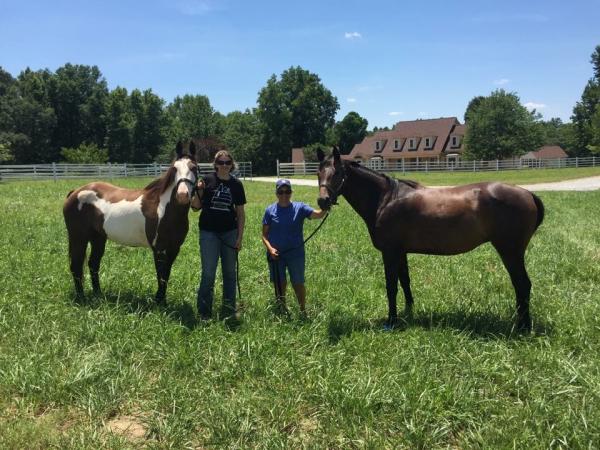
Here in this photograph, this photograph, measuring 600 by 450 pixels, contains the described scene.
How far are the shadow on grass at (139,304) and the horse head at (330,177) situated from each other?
2138mm

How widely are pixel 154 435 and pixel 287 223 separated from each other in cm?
300

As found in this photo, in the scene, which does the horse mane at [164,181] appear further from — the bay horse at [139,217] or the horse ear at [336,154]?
the horse ear at [336,154]

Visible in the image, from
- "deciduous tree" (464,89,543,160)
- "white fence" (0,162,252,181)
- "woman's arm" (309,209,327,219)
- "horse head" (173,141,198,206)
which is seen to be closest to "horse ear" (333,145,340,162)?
"woman's arm" (309,209,327,219)

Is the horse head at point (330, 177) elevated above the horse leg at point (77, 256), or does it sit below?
above

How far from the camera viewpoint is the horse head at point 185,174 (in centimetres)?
526

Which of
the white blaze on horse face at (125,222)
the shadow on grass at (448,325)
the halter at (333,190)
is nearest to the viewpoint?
the shadow on grass at (448,325)

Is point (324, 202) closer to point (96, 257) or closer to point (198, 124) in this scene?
point (96, 257)

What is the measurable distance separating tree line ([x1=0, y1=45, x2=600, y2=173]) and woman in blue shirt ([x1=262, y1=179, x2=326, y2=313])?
44857 millimetres

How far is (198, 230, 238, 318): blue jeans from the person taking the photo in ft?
18.6

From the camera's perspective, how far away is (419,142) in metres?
66.6

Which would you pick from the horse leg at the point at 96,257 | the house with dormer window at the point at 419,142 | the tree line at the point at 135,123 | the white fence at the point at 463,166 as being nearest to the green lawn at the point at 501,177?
the white fence at the point at 463,166

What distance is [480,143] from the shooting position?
55.3 meters

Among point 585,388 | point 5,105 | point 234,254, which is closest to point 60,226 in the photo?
point 234,254

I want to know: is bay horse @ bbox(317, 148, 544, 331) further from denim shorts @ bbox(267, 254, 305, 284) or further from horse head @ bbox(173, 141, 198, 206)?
horse head @ bbox(173, 141, 198, 206)
